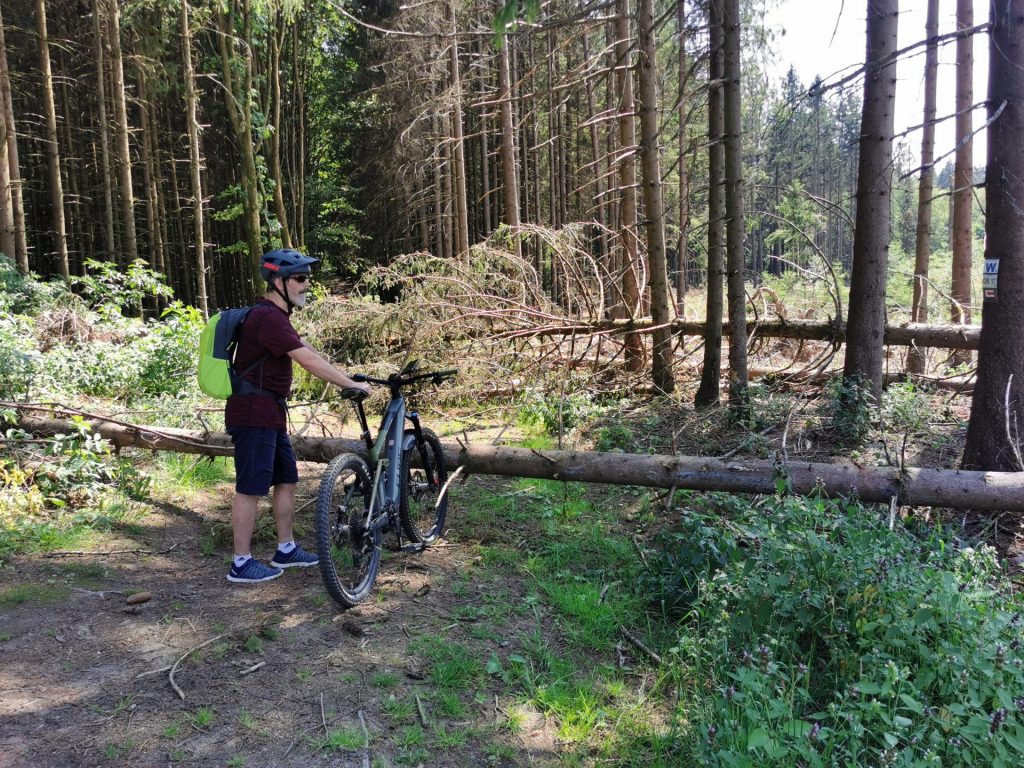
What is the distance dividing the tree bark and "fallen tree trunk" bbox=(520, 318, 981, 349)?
0.28 m

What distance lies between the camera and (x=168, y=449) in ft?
19.3

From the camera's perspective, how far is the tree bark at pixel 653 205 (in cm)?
859

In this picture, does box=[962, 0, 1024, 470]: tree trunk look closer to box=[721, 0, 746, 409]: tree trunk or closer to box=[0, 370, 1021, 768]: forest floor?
box=[0, 370, 1021, 768]: forest floor

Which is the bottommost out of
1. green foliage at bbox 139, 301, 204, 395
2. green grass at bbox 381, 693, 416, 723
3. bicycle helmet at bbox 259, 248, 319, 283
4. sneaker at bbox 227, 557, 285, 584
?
green grass at bbox 381, 693, 416, 723

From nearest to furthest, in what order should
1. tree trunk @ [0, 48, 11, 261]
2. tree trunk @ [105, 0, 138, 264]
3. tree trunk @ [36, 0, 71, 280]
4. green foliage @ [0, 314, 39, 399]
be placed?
green foliage @ [0, 314, 39, 399] < tree trunk @ [0, 48, 11, 261] < tree trunk @ [36, 0, 71, 280] < tree trunk @ [105, 0, 138, 264]

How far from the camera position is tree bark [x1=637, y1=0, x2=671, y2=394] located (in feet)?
28.2

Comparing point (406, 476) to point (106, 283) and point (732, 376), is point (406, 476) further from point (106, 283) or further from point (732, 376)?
point (106, 283)

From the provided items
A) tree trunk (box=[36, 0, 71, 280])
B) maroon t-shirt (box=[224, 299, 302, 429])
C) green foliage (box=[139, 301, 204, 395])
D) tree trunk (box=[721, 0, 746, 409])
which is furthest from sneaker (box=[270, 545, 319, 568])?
tree trunk (box=[36, 0, 71, 280])

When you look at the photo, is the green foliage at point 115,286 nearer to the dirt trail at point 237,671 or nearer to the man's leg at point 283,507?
the dirt trail at point 237,671

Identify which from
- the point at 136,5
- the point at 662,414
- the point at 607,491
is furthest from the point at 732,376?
the point at 136,5

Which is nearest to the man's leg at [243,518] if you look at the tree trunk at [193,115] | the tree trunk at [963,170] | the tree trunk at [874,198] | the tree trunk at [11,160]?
the tree trunk at [874,198]

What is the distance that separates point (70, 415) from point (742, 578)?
6086mm

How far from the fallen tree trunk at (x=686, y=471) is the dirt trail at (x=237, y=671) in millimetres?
1054

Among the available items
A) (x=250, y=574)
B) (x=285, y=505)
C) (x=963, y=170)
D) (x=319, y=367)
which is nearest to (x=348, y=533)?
(x=285, y=505)
